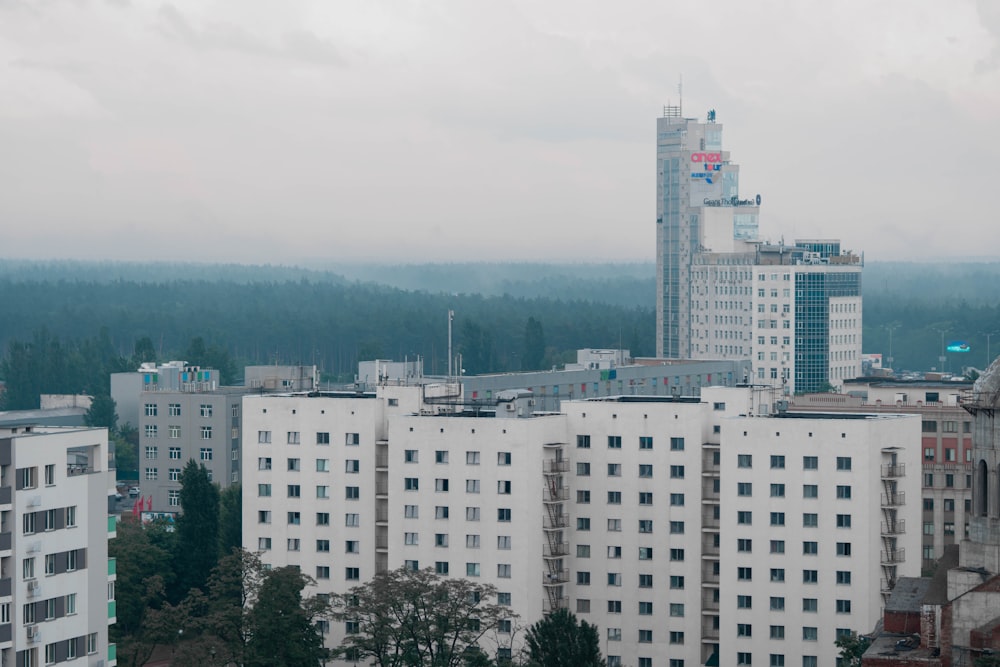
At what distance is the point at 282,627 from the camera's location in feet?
287

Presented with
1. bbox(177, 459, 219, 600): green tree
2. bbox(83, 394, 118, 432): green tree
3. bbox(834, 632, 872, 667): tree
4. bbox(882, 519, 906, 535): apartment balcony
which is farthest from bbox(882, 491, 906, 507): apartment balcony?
bbox(83, 394, 118, 432): green tree

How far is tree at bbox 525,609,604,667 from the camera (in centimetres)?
8288

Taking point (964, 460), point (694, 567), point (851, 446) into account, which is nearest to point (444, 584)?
point (694, 567)

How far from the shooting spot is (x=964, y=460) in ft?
432

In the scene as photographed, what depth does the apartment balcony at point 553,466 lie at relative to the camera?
96156 millimetres

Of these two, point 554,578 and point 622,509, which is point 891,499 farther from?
point 554,578

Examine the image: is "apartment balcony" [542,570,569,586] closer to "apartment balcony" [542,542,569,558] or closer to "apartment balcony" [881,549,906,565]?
"apartment balcony" [542,542,569,558]

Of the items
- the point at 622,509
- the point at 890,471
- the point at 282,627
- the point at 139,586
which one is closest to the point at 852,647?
the point at 890,471

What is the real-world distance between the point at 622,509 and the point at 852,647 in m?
18.3

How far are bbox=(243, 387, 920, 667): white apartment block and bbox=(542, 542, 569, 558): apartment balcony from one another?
0.16 m

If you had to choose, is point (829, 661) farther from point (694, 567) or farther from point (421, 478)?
point (421, 478)

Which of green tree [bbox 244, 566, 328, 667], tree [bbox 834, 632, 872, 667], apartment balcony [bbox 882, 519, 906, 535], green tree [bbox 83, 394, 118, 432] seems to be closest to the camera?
tree [bbox 834, 632, 872, 667]

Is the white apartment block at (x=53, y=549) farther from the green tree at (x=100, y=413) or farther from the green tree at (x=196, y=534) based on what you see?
the green tree at (x=100, y=413)

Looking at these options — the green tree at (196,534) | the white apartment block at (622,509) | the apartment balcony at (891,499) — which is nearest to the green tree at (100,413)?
the green tree at (196,534)
